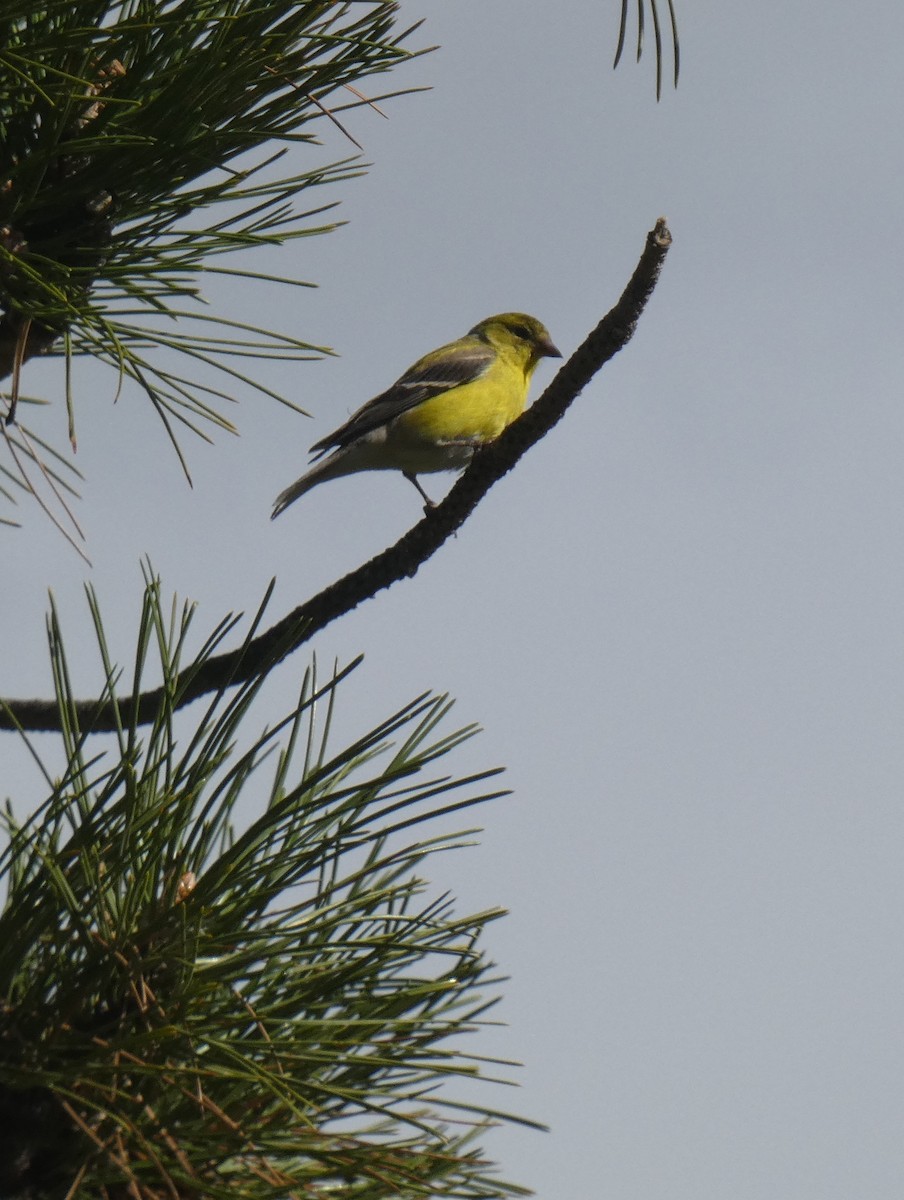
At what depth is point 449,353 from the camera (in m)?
8.55

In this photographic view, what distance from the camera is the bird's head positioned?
8.91 meters

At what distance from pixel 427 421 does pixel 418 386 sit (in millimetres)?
413

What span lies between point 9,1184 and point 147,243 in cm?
161

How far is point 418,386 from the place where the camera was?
8.09 meters

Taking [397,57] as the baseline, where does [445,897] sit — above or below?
below

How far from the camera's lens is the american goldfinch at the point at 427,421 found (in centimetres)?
770

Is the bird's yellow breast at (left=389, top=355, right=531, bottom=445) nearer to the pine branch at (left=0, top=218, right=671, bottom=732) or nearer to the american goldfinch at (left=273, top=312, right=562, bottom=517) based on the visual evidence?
the american goldfinch at (left=273, top=312, right=562, bottom=517)

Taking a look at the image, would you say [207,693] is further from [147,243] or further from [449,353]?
[449,353]

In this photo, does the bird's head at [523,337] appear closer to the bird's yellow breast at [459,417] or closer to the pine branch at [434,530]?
the bird's yellow breast at [459,417]

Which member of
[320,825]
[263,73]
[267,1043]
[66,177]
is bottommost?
[267,1043]

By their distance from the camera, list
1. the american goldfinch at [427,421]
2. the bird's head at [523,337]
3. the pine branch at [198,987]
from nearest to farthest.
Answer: the pine branch at [198,987]
the american goldfinch at [427,421]
the bird's head at [523,337]

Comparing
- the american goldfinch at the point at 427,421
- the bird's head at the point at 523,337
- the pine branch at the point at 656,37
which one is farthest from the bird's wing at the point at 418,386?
the pine branch at the point at 656,37

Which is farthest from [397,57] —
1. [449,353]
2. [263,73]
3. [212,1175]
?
[449,353]

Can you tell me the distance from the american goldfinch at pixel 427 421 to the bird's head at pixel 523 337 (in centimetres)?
39
